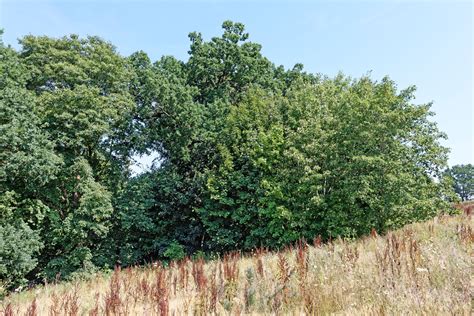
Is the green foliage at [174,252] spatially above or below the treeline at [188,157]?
below

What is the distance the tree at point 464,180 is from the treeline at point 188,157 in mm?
73220

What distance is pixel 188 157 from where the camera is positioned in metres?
19.9

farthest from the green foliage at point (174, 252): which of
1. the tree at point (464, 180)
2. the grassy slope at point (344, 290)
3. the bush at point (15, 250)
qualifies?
the tree at point (464, 180)

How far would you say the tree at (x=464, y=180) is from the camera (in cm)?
7724

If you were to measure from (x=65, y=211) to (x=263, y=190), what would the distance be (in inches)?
435

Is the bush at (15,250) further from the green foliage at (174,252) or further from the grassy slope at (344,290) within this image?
the grassy slope at (344,290)

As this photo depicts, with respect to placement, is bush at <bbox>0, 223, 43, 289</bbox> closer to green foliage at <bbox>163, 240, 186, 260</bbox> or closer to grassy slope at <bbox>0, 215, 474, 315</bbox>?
green foliage at <bbox>163, 240, 186, 260</bbox>

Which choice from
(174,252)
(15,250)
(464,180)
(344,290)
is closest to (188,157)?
(174,252)

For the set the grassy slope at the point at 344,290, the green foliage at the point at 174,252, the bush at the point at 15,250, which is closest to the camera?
the grassy slope at the point at 344,290

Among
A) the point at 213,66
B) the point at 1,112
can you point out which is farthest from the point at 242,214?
the point at 1,112

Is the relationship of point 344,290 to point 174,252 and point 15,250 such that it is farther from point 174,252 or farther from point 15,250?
point 174,252

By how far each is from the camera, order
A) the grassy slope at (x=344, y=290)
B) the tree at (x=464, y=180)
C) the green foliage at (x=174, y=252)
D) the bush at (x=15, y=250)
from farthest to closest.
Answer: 1. the tree at (x=464, y=180)
2. the green foliage at (x=174, y=252)
3. the bush at (x=15, y=250)
4. the grassy slope at (x=344, y=290)

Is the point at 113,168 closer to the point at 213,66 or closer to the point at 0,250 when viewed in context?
the point at 0,250

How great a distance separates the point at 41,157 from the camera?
15.2 m
